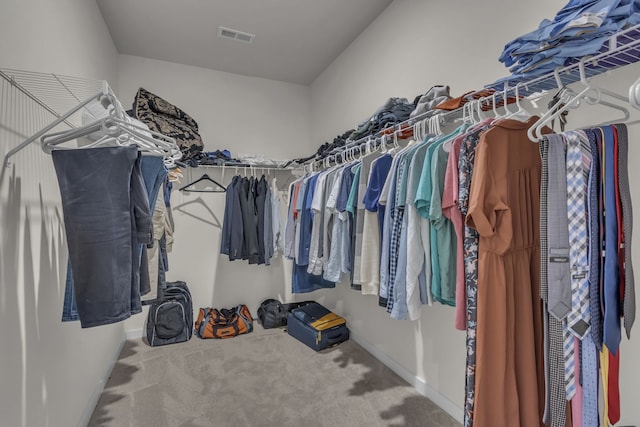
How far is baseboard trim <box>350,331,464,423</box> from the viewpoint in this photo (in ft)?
6.19

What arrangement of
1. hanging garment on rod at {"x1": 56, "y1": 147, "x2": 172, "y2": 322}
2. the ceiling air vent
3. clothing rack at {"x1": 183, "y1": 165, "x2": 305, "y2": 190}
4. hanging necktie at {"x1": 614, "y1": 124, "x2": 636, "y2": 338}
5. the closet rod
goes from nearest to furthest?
hanging necktie at {"x1": 614, "y1": 124, "x2": 636, "y2": 338} → the closet rod → hanging garment on rod at {"x1": 56, "y1": 147, "x2": 172, "y2": 322} → the ceiling air vent → clothing rack at {"x1": 183, "y1": 165, "x2": 305, "y2": 190}

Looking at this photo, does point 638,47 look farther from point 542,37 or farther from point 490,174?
point 490,174

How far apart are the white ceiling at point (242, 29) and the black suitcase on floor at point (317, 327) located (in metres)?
2.58

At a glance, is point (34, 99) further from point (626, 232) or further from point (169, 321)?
point (169, 321)

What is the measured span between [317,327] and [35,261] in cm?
210

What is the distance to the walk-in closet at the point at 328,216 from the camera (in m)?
0.92

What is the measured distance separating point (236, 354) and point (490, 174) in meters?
2.51

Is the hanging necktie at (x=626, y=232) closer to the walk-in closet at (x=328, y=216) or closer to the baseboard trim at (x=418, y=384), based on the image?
the walk-in closet at (x=328, y=216)

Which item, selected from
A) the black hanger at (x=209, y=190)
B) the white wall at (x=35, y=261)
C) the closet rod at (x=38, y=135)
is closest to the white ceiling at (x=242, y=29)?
the white wall at (x=35, y=261)

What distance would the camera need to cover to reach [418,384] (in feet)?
7.05

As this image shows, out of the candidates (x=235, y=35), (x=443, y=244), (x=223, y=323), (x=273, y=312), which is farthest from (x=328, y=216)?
(x=235, y=35)

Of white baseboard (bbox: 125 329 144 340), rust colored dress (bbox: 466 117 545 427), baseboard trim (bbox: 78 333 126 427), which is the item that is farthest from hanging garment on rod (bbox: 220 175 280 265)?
rust colored dress (bbox: 466 117 545 427)

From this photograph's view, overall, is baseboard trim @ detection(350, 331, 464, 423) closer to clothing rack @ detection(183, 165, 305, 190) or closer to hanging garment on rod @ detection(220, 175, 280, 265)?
hanging garment on rod @ detection(220, 175, 280, 265)

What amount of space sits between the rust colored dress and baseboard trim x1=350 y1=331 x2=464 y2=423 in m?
0.96
